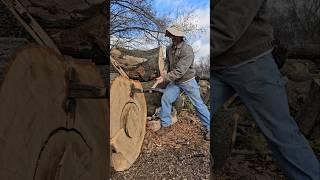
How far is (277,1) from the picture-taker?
279 cm

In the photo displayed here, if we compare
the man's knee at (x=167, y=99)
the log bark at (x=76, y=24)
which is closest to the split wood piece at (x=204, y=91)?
the man's knee at (x=167, y=99)

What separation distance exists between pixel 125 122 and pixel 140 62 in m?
0.33

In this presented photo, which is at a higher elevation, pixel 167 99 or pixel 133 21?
pixel 133 21

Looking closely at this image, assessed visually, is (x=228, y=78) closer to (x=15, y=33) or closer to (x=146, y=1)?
(x=146, y=1)

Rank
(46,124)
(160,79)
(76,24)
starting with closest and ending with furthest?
(46,124) < (76,24) < (160,79)

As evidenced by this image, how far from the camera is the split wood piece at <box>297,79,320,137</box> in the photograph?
109 inches

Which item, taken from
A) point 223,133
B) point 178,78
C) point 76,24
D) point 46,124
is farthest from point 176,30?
point 46,124

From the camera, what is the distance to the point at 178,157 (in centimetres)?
264

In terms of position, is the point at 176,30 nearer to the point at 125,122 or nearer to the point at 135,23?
the point at 135,23

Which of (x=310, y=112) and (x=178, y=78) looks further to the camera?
(x=310, y=112)

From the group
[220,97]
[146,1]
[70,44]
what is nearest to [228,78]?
[220,97]

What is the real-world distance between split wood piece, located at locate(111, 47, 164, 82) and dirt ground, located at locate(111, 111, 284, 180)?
0.80 feet

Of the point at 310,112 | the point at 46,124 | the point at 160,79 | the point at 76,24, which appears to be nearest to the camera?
the point at 46,124

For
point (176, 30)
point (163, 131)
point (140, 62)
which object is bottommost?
point (163, 131)
